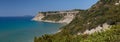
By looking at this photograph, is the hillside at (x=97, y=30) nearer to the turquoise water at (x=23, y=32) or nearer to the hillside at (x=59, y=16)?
the turquoise water at (x=23, y=32)

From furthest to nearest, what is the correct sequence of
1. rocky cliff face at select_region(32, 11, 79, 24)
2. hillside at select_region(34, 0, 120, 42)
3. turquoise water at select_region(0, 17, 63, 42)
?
rocky cliff face at select_region(32, 11, 79, 24)
turquoise water at select_region(0, 17, 63, 42)
hillside at select_region(34, 0, 120, 42)

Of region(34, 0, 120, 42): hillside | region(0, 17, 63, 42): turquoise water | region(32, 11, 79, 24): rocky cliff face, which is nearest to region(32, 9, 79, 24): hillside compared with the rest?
region(32, 11, 79, 24): rocky cliff face

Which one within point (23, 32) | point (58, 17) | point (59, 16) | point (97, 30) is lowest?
point (58, 17)

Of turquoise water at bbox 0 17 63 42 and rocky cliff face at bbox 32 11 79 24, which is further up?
turquoise water at bbox 0 17 63 42

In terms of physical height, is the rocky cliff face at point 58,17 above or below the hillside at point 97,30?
below

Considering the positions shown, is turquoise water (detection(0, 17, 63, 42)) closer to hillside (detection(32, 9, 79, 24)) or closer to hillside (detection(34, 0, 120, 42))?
hillside (detection(34, 0, 120, 42))

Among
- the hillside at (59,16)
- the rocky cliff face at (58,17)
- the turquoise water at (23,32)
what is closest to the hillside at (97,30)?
→ the turquoise water at (23,32)

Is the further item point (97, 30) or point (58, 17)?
point (58, 17)

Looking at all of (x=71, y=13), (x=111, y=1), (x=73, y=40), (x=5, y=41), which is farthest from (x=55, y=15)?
(x=73, y=40)

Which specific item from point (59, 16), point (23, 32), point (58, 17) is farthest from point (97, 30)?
point (59, 16)

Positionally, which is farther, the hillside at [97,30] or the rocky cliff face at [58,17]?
the rocky cliff face at [58,17]

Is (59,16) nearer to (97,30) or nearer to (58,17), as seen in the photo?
(58,17)
